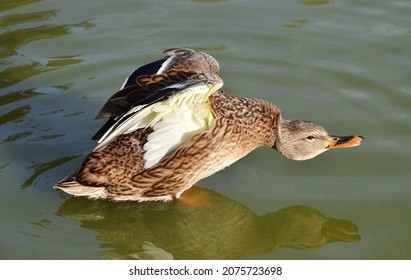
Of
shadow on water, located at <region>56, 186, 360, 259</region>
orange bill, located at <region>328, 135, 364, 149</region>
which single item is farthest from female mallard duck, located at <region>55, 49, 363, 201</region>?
shadow on water, located at <region>56, 186, 360, 259</region>

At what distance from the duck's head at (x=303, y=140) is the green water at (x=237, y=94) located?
16 cm

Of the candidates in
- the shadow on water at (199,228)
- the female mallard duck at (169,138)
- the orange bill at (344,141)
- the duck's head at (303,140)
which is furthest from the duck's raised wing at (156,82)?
the orange bill at (344,141)

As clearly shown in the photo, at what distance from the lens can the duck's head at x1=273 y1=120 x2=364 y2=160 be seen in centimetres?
623

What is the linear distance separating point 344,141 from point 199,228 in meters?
1.47

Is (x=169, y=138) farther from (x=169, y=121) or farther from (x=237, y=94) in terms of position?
(x=237, y=94)

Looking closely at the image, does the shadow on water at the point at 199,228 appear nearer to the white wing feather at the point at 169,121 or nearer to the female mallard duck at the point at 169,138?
the female mallard duck at the point at 169,138

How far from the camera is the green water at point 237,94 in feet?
18.0

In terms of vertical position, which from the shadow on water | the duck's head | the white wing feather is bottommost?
the shadow on water

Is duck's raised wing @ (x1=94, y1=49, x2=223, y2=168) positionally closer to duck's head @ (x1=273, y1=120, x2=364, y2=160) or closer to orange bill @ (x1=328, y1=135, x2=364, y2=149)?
duck's head @ (x1=273, y1=120, x2=364, y2=160)

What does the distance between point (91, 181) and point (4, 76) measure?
2610 mm

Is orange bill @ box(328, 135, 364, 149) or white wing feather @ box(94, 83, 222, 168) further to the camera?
orange bill @ box(328, 135, 364, 149)

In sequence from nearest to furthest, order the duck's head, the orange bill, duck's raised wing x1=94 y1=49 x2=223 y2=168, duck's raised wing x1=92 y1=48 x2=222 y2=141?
duck's raised wing x1=94 y1=49 x2=223 y2=168 < duck's raised wing x1=92 y1=48 x2=222 y2=141 < the orange bill < the duck's head

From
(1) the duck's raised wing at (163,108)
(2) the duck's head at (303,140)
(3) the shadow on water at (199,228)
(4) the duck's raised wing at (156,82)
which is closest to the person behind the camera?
(1) the duck's raised wing at (163,108)

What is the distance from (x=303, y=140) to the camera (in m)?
6.28
